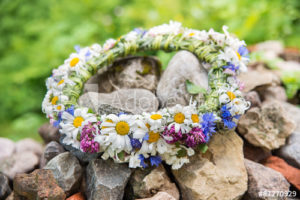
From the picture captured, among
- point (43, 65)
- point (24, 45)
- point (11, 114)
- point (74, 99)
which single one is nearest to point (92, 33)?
point (43, 65)

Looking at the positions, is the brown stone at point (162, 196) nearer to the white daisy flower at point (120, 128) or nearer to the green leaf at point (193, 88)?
the white daisy flower at point (120, 128)

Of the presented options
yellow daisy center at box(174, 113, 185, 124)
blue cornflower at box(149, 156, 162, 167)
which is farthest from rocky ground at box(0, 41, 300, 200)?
yellow daisy center at box(174, 113, 185, 124)

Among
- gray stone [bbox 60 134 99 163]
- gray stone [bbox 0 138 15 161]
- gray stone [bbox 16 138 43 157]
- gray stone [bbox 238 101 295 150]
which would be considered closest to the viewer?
gray stone [bbox 60 134 99 163]

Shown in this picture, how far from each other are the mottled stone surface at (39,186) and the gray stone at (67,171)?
0.20 ft

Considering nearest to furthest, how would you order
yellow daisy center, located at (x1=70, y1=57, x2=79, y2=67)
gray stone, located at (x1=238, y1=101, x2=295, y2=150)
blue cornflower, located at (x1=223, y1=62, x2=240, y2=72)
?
blue cornflower, located at (x1=223, y1=62, x2=240, y2=72), gray stone, located at (x1=238, y1=101, x2=295, y2=150), yellow daisy center, located at (x1=70, y1=57, x2=79, y2=67)

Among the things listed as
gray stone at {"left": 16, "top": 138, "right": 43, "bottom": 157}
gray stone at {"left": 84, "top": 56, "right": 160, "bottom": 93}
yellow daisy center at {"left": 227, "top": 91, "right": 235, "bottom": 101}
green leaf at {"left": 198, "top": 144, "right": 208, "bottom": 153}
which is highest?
gray stone at {"left": 84, "top": 56, "right": 160, "bottom": 93}

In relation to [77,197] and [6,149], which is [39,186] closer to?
[77,197]

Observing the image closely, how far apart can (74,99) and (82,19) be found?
11.0ft

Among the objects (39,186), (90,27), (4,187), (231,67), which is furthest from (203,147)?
(90,27)

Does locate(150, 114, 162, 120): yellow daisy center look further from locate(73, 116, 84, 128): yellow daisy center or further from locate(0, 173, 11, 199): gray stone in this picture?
locate(0, 173, 11, 199): gray stone

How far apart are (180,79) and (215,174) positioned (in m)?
0.88

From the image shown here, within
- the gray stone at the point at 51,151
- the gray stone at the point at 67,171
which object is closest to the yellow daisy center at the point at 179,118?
Result: the gray stone at the point at 67,171

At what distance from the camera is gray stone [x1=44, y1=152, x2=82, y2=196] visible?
7.20 ft

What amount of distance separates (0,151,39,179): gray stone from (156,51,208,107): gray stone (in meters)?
1.37
